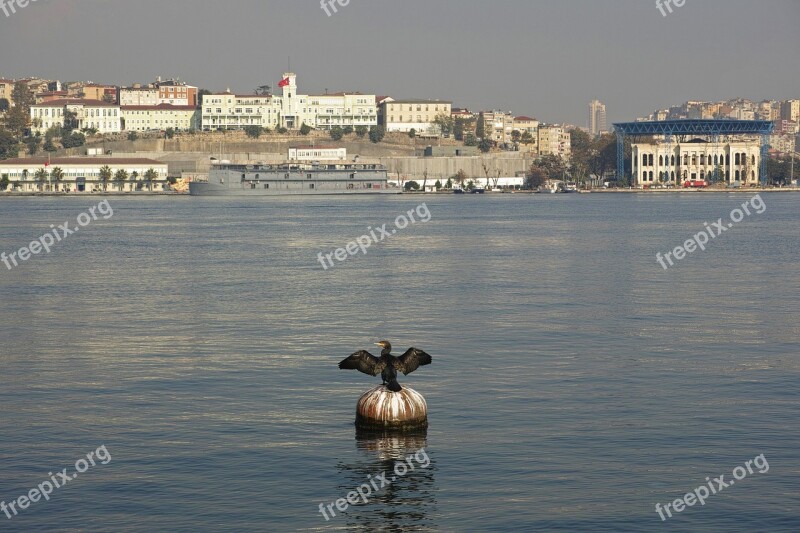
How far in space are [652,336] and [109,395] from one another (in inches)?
396

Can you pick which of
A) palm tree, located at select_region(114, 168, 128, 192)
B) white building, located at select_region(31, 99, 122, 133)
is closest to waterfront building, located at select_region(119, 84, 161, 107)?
white building, located at select_region(31, 99, 122, 133)

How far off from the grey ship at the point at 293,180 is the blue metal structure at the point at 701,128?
108ft

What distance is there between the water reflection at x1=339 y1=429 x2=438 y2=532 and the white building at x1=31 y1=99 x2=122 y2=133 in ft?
580

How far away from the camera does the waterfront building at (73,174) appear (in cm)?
14825

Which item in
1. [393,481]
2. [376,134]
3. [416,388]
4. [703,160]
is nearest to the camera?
[393,481]

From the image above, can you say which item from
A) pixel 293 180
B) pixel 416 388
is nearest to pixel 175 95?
pixel 293 180

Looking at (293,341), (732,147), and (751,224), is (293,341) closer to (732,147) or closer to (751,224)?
(751,224)

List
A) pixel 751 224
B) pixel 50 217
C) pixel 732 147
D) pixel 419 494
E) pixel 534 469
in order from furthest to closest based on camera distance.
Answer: pixel 732 147, pixel 50 217, pixel 751 224, pixel 534 469, pixel 419 494

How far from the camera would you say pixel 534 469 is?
489 inches

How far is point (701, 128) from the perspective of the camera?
158 m

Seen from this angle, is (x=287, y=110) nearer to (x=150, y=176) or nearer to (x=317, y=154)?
(x=317, y=154)

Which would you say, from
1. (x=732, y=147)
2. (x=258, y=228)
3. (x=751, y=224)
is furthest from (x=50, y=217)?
(x=732, y=147)

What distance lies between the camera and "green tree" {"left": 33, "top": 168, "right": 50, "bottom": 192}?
481 feet

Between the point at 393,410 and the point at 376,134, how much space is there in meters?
164
